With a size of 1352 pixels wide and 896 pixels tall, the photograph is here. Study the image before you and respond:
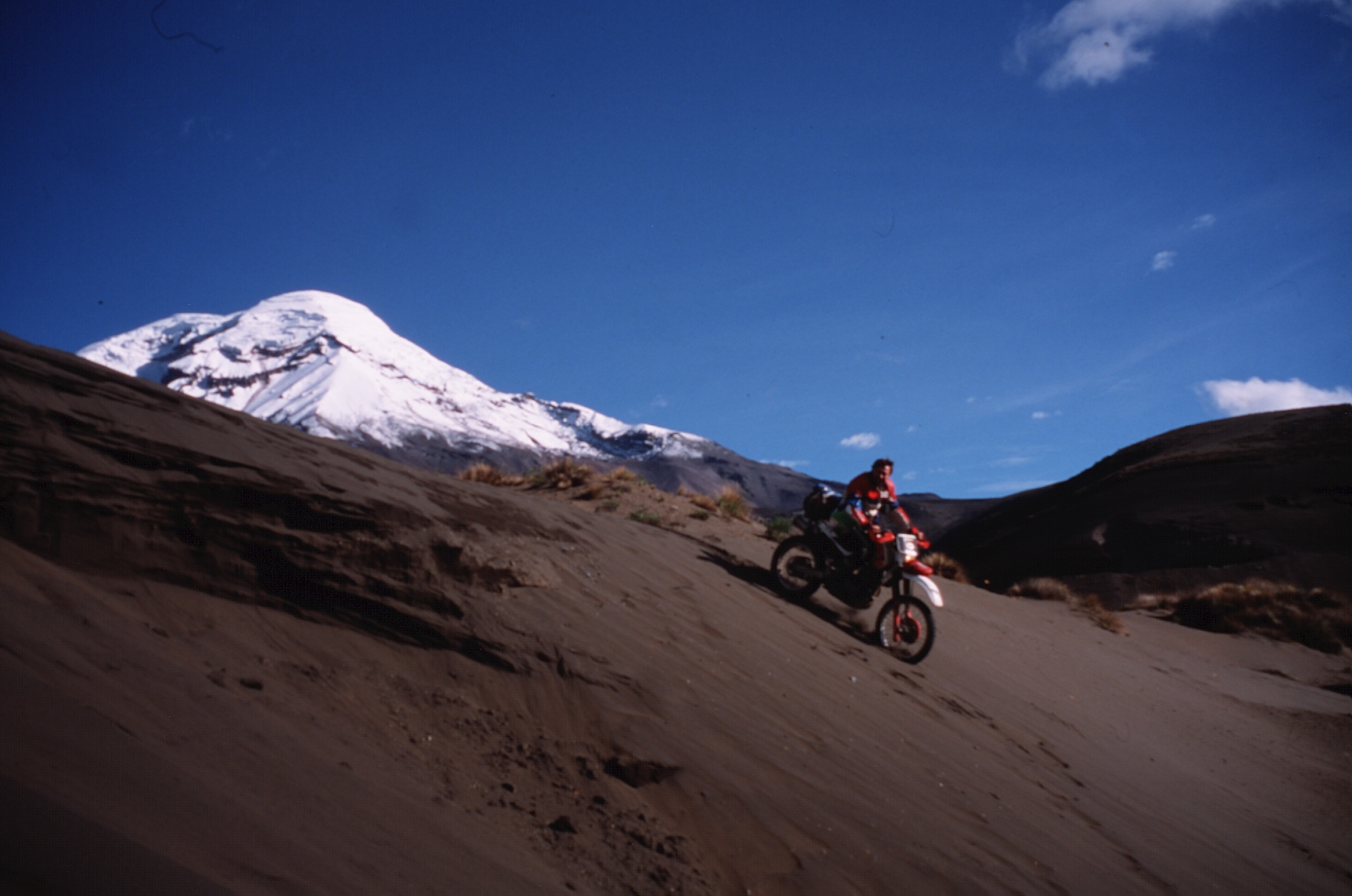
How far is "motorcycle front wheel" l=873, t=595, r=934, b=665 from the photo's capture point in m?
8.52

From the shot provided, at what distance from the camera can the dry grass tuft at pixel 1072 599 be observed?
17125 millimetres

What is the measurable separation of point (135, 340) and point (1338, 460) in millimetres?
121776

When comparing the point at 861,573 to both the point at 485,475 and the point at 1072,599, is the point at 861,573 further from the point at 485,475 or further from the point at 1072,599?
the point at 1072,599

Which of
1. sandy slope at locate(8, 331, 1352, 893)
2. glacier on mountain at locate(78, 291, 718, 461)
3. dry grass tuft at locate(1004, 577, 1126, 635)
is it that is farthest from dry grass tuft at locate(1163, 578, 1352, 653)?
glacier on mountain at locate(78, 291, 718, 461)

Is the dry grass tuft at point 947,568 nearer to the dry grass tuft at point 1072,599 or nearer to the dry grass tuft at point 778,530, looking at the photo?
the dry grass tuft at point 1072,599

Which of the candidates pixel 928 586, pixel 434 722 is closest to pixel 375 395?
pixel 928 586

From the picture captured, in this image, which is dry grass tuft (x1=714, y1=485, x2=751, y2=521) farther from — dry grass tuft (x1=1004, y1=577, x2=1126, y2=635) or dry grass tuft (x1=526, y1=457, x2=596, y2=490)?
dry grass tuft (x1=1004, y1=577, x2=1126, y2=635)

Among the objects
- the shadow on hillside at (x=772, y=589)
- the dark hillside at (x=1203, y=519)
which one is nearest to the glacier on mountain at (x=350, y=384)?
the dark hillside at (x=1203, y=519)

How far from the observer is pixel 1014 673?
388 inches

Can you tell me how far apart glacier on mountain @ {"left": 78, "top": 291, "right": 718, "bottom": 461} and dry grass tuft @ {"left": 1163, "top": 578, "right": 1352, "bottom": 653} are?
171 feet

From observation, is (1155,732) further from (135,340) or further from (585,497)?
(135,340)

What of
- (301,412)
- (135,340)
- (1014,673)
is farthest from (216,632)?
(135,340)

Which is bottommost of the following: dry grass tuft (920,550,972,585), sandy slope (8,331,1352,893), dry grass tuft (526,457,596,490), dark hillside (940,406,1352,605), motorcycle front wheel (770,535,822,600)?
sandy slope (8,331,1352,893)

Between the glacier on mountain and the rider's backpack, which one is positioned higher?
the glacier on mountain
